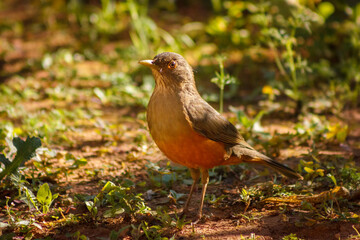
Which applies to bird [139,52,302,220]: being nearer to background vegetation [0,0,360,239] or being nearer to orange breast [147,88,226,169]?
orange breast [147,88,226,169]

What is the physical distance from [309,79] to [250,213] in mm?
3896

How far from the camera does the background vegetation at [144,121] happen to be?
12.6 ft

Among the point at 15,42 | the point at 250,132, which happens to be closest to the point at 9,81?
the point at 15,42

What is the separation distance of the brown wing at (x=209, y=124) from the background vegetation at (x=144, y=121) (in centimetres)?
52

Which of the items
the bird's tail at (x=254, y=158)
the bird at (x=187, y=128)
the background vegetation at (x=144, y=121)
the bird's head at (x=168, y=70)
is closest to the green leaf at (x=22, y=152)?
the background vegetation at (x=144, y=121)

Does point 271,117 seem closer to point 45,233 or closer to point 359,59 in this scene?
point 359,59

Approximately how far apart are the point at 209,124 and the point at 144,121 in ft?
6.73

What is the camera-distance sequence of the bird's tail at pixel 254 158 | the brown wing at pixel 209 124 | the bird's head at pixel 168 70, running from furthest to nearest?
the bird's tail at pixel 254 158
the bird's head at pixel 168 70
the brown wing at pixel 209 124

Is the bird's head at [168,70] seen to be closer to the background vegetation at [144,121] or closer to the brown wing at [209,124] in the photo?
the brown wing at [209,124]

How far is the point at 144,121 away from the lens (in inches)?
235

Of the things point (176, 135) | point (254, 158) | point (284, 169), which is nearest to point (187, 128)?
point (176, 135)

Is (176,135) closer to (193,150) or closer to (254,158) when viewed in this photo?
(193,150)

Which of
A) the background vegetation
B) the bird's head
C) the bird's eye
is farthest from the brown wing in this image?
the background vegetation

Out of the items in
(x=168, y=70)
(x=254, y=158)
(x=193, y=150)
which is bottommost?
(x=254, y=158)
